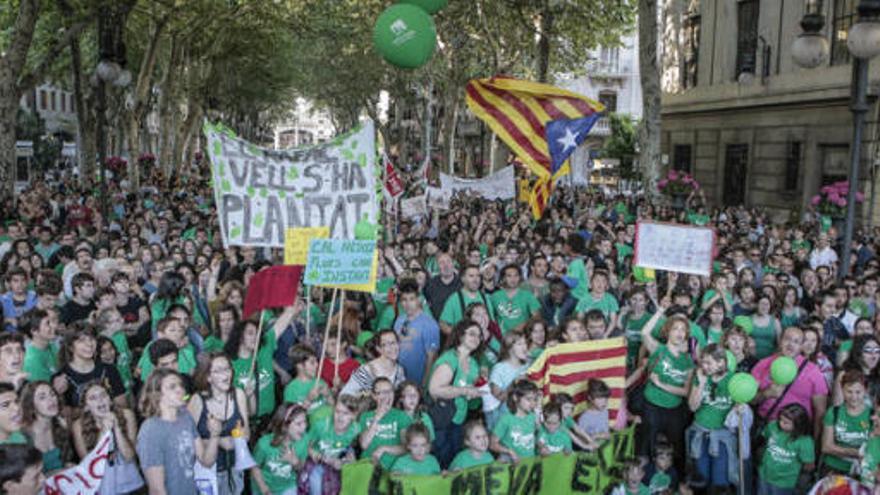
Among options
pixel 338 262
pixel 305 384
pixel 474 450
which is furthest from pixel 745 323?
pixel 305 384

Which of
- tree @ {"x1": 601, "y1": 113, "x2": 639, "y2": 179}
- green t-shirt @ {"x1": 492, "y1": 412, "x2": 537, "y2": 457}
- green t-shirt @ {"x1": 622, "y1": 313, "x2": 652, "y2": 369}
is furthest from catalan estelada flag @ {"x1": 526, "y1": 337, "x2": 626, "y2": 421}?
tree @ {"x1": 601, "y1": 113, "x2": 639, "y2": 179}

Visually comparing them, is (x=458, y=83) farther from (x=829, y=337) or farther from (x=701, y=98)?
(x=829, y=337)

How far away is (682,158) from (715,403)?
22369 mm

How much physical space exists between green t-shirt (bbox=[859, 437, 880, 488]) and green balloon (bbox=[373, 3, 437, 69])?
5.48 metres

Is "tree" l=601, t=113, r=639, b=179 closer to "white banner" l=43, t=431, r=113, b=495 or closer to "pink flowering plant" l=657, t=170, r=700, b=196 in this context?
"pink flowering plant" l=657, t=170, r=700, b=196

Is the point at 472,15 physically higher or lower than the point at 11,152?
higher

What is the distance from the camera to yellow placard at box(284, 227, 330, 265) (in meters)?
6.68

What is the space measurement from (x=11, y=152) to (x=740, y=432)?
15.1 meters

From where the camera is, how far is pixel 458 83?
33.7 m

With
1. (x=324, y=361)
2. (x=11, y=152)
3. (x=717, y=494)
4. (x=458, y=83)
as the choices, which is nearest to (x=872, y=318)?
(x=717, y=494)

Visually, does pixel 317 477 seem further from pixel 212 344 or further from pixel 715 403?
pixel 715 403

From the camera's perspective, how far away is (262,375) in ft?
20.3

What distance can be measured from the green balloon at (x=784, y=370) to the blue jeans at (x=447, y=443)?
2.37 meters

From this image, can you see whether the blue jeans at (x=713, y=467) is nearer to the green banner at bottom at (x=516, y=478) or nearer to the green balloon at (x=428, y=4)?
the green banner at bottom at (x=516, y=478)
